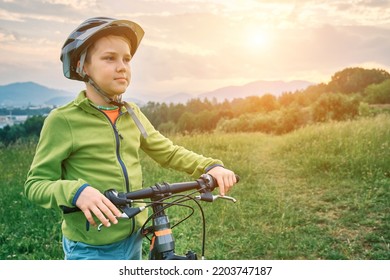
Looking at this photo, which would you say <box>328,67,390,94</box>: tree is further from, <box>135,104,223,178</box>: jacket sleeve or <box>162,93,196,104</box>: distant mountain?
<box>135,104,223,178</box>: jacket sleeve

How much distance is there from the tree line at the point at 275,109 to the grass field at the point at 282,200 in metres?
0.06

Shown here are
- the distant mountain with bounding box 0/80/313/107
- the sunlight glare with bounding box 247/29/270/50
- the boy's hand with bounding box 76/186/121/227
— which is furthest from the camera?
the distant mountain with bounding box 0/80/313/107

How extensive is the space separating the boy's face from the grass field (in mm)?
1115

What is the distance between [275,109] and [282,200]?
1.66 feet

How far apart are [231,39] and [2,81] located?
1178mm

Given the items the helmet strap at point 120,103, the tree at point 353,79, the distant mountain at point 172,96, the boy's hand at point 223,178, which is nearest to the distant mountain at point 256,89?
the distant mountain at point 172,96

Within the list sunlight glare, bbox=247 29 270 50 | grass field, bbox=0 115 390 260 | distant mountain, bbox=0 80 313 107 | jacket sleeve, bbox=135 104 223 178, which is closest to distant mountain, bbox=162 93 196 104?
distant mountain, bbox=0 80 313 107

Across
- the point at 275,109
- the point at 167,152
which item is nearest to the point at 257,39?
the point at 275,109

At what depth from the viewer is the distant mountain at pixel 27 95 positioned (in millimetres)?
2744

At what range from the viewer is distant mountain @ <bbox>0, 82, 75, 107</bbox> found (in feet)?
9.00

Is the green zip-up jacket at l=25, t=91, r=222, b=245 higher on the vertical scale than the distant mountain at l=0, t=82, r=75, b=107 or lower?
lower

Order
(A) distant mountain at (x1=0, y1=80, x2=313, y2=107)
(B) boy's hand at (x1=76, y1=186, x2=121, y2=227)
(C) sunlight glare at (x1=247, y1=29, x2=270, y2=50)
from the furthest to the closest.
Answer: (A) distant mountain at (x1=0, y1=80, x2=313, y2=107)
(C) sunlight glare at (x1=247, y1=29, x2=270, y2=50)
(B) boy's hand at (x1=76, y1=186, x2=121, y2=227)

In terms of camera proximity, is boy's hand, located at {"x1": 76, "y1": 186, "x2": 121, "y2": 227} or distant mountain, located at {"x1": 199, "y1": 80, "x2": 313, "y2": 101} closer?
boy's hand, located at {"x1": 76, "y1": 186, "x2": 121, "y2": 227}
